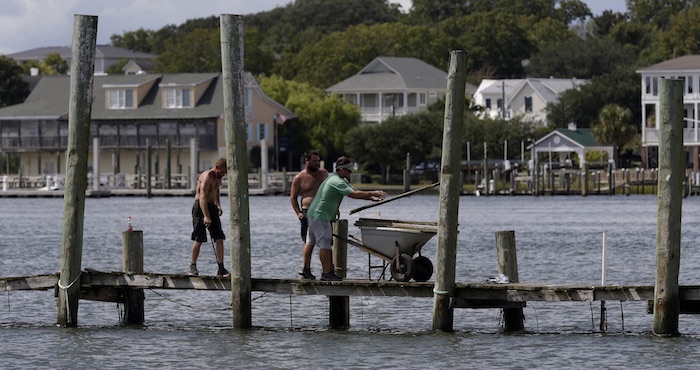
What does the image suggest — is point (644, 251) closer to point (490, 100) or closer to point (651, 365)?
point (651, 365)

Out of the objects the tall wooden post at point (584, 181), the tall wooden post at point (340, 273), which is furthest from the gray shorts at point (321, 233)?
the tall wooden post at point (584, 181)

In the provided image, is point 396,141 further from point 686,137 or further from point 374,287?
point 374,287

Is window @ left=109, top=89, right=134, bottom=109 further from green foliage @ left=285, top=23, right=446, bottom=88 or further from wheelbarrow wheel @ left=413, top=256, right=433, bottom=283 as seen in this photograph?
wheelbarrow wheel @ left=413, top=256, right=433, bottom=283

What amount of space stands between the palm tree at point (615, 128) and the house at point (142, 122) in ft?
71.5

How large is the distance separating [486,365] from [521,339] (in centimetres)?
223

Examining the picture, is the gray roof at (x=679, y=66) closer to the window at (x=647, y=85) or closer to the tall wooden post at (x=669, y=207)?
the window at (x=647, y=85)

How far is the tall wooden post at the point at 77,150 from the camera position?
82.1ft

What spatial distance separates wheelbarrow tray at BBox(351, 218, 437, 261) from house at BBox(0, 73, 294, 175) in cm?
8736

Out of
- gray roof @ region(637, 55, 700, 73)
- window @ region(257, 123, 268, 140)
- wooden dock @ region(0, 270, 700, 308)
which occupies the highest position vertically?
gray roof @ region(637, 55, 700, 73)

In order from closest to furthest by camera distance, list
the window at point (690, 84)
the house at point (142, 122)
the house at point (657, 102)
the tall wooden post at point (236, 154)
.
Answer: the tall wooden post at point (236, 154) < the house at point (657, 102) < the window at point (690, 84) < the house at point (142, 122)

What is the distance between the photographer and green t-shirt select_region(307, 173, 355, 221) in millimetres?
24547

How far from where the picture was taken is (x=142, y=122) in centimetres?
11400

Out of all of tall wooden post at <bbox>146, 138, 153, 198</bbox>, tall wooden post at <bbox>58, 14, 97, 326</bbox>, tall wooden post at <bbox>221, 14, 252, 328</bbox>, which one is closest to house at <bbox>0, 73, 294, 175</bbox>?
tall wooden post at <bbox>146, 138, 153, 198</bbox>

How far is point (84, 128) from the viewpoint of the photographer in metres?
25.2
